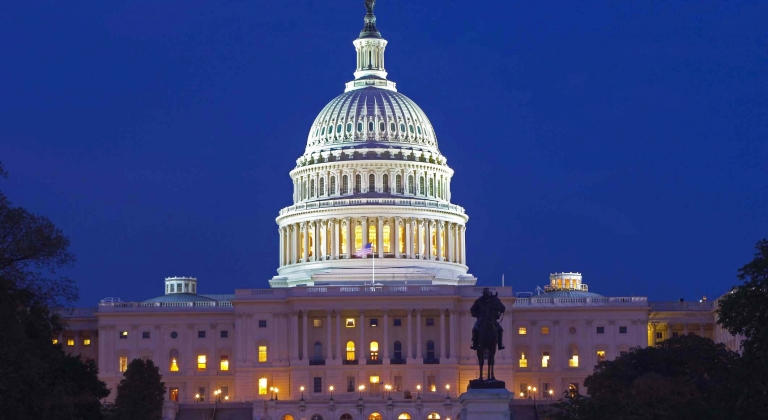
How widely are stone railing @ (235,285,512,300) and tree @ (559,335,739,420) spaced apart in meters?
37.6

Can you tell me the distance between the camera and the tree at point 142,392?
136 meters

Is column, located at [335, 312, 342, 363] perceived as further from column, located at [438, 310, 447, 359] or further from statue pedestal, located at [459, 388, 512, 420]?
statue pedestal, located at [459, 388, 512, 420]

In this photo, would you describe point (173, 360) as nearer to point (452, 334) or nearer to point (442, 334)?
point (442, 334)

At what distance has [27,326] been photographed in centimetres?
8450

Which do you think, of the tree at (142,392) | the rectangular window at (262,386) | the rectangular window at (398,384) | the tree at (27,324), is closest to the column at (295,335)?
the rectangular window at (262,386)

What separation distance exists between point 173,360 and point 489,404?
405ft

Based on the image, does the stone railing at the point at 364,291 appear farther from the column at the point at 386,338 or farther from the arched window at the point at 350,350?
the arched window at the point at 350,350

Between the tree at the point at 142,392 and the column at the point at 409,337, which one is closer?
the tree at the point at 142,392

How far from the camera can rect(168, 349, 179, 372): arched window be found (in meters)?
198

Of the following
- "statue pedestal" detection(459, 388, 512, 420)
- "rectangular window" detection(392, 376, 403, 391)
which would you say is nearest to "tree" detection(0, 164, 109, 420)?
"statue pedestal" detection(459, 388, 512, 420)

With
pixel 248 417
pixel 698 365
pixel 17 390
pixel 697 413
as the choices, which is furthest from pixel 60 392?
pixel 248 417

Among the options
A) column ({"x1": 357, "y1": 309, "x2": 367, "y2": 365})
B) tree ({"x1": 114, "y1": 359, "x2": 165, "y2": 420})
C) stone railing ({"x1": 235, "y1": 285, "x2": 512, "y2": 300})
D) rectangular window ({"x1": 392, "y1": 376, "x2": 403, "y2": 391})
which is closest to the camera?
tree ({"x1": 114, "y1": 359, "x2": 165, "y2": 420})

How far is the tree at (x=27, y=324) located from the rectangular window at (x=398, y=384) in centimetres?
9654

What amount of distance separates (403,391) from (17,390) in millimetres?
114113
